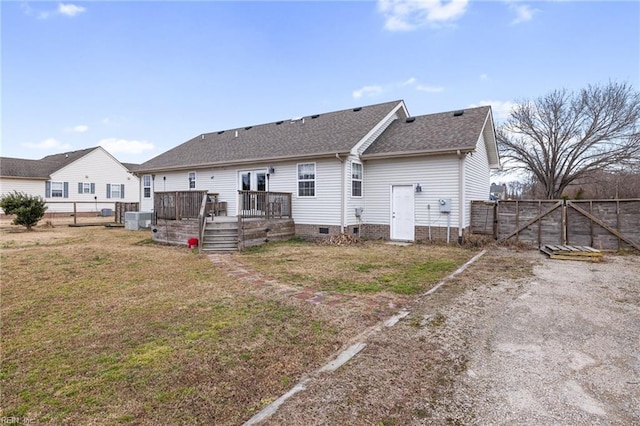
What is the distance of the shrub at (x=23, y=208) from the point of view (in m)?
14.7

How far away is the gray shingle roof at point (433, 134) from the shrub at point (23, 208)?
15392 mm

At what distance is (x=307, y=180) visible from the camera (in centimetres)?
1273

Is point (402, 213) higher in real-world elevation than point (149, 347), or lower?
higher

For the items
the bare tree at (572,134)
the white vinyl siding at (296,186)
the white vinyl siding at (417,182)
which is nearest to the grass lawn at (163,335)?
the white vinyl siding at (417,182)

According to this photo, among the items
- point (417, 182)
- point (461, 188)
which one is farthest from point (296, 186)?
point (461, 188)

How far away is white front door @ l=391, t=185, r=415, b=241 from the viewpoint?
11.9m

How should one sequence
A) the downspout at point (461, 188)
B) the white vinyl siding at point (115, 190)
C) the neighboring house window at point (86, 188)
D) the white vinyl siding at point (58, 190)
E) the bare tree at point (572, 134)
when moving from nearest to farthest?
the downspout at point (461, 188)
the bare tree at point (572, 134)
the white vinyl siding at point (58, 190)
the neighboring house window at point (86, 188)
the white vinyl siding at point (115, 190)

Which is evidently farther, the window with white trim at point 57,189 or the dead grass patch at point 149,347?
the window with white trim at point 57,189

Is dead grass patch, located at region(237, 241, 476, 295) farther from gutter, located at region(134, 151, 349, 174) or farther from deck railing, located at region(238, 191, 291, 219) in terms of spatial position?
gutter, located at region(134, 151, 349, 174)

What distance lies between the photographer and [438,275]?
6793 millimetres

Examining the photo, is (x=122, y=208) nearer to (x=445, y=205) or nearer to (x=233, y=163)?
(x=233, y=163)

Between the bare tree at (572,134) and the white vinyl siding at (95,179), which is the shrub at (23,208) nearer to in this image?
the white vinyl siding at (95,179)

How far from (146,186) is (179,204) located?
9406mm

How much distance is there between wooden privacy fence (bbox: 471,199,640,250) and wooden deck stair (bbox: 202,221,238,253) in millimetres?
8403
